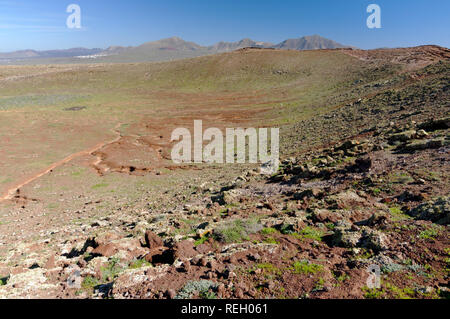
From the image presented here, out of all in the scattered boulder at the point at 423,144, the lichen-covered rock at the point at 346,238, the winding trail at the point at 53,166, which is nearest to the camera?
the lichen-covered rock at the point at 346,238

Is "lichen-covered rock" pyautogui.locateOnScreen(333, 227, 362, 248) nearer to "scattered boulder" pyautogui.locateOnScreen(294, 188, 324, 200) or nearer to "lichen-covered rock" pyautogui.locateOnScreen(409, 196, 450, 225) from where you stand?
"lichen-covered rock" pyautogui.locateOnScreen(409, 196, 450, 225)

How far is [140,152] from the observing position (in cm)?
3120

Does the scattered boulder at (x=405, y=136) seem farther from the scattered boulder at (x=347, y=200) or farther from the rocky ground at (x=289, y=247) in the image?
the scattered boulder at (x=347, y=200)

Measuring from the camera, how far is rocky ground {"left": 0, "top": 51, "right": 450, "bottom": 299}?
21.2ft

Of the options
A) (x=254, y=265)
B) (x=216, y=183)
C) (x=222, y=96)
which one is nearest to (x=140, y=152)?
(x=216, y=183)

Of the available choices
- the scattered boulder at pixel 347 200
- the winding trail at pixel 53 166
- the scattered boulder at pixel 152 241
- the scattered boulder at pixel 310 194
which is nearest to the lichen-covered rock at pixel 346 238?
the scattered boulder at pixel 347 200

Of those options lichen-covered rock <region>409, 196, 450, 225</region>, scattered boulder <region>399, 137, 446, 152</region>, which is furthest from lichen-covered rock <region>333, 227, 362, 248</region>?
scattered boulder <region>399, 137, 446, 152</region>

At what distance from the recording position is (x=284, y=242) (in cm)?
845

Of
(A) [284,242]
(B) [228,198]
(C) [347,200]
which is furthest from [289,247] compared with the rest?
(B) [228,198]

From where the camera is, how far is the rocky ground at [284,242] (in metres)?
6.48

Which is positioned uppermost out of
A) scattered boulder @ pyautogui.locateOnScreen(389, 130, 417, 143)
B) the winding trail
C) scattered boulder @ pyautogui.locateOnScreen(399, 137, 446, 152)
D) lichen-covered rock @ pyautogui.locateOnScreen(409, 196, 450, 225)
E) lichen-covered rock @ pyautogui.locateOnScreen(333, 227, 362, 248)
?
scattered boulder @ pyautogui.locateOnScreen(389, 130, 417, 143)

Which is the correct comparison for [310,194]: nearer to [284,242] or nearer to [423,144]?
[284,242]

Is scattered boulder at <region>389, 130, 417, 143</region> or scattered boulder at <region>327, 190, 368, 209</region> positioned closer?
scattered boulder at <region>327, 190, 368, 209</region>
